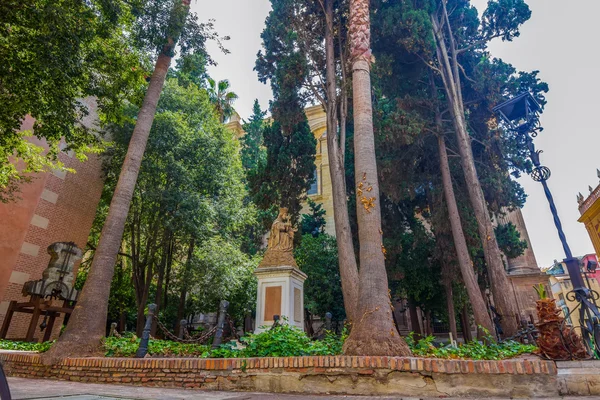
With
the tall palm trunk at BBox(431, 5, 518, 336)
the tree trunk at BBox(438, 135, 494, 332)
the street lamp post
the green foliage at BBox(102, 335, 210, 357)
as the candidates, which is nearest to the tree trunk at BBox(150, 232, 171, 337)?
the green foliage at BBox(102, 335, 210, 357)

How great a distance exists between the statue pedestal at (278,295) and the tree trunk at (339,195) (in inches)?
64.7

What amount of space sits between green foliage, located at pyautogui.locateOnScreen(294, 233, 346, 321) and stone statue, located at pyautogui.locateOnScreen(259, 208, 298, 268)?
6972mm

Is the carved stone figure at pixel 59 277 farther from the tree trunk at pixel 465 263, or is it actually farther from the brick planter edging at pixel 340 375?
the tree trunk at pixel 465 263

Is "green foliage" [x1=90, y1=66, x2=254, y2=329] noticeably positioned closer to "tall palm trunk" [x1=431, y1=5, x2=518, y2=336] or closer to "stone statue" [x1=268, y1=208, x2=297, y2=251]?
"stone statue" [x1=268, y1=208, x2=297, y2=251]

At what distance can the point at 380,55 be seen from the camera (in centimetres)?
1241

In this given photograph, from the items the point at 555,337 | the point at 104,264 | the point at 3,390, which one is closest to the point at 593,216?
the point at 555,337

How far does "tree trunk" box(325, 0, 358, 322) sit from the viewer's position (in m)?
8.14

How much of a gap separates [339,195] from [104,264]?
6060mm

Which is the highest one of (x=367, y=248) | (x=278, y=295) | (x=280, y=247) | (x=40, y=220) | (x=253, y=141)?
(x=253, y=141)

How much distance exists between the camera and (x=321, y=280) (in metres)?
17.4

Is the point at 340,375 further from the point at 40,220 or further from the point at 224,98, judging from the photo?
the point at 224,98

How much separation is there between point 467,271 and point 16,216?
54.6 ft

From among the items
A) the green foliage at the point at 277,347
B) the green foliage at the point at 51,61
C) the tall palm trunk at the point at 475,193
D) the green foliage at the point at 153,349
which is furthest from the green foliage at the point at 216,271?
the tall palm trunk at the point at 475,193

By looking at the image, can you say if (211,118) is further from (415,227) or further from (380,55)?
(415,227)
